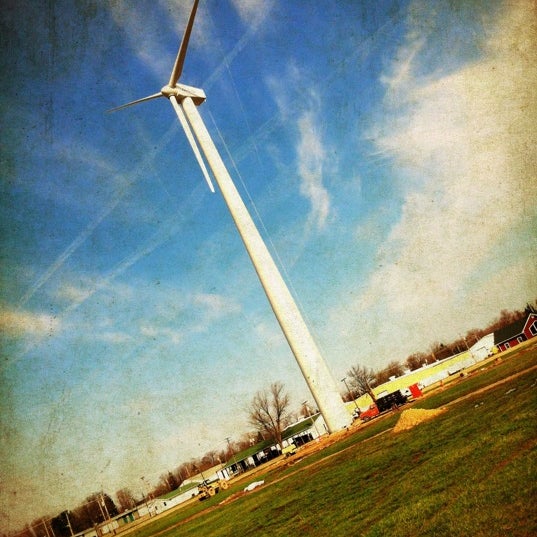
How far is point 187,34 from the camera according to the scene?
20.1m

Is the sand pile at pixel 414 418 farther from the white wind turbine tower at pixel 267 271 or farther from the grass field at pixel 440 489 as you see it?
the white wind turbine tower at pixel 267 271

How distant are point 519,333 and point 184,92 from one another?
2978 inches

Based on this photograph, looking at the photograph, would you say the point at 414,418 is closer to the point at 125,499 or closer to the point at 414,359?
the point at 414,359

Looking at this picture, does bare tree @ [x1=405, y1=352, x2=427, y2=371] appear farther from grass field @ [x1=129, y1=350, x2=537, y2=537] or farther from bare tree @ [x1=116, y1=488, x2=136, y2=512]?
grass field @ [x1=129, y1=350, x2=537, y2=537]

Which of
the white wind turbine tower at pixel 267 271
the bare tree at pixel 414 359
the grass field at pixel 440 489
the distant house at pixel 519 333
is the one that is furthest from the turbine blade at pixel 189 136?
the bare tree at pixel 414 359

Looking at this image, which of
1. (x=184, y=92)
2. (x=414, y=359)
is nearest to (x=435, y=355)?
(x=414, y=359)

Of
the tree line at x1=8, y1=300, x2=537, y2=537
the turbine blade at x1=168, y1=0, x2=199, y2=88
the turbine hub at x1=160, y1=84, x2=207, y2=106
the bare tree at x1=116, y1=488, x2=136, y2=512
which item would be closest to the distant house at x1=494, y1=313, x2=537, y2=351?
the tree line at x1=8, y1=300, x2=537, y2=537

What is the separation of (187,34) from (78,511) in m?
147

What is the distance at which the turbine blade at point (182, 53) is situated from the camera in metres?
19.4

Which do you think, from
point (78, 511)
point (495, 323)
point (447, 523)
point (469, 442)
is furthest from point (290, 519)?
point (495, 323)

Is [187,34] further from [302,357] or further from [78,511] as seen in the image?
[78,511]

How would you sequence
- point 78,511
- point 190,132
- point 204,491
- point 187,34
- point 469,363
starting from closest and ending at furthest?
point 187,34 < point 190,132 < point 204,491 < point 469,363 < point 78,511

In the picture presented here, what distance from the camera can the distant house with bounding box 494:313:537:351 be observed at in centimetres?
7281

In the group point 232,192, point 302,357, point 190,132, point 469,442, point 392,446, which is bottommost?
point 392,446
